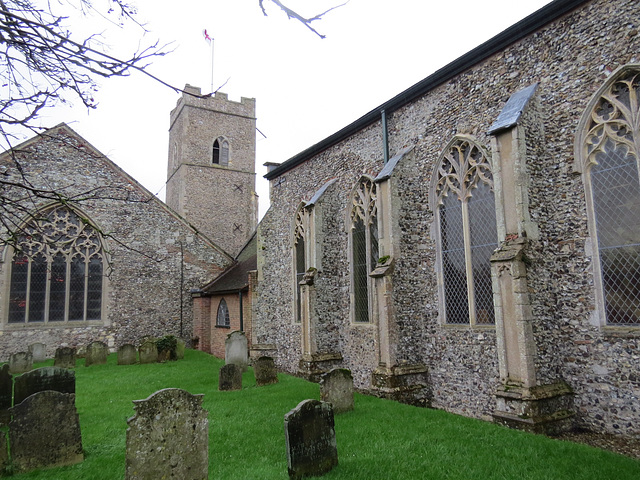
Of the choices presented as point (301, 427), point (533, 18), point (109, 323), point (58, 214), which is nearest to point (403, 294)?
point (301, 427)

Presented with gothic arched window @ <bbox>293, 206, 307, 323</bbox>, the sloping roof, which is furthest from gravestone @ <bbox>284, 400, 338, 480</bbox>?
the sloping roof

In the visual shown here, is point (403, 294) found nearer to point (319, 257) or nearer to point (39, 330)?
A: point (319, 257)

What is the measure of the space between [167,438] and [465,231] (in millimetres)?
6846

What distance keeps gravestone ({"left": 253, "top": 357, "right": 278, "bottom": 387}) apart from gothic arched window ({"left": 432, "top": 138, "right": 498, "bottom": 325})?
17.0 ft

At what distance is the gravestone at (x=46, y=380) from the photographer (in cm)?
814

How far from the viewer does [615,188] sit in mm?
6859

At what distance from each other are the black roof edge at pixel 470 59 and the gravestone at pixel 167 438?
826 cm

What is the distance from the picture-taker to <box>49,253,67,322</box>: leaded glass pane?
17.8 m

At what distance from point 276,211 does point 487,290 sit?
32.9 feet

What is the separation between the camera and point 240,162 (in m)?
30.5

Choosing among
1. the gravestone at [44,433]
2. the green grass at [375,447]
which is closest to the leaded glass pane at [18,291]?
the green grass at [375,447]

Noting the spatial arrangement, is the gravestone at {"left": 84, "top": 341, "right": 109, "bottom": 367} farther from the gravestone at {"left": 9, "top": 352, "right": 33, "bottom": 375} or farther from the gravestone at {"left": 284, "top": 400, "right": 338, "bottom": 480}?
the gravestone at {"left": 284, "top": 400, "right": 338, "bottom": 480}

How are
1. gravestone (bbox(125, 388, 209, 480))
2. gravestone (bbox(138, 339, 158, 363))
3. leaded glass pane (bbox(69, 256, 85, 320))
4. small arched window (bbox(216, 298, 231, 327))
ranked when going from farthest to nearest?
small arched window (bbox(216, 298, 231, 327)) < leaded glass pane (bbox(69, 256, 85, 320)) < gravestone (bbox(138, 339, 158, 363)) < gravestone (bbox(125, 388, 209, 480))

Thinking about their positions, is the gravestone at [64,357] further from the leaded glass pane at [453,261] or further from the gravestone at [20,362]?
the leaded glass pane at [453,261]
